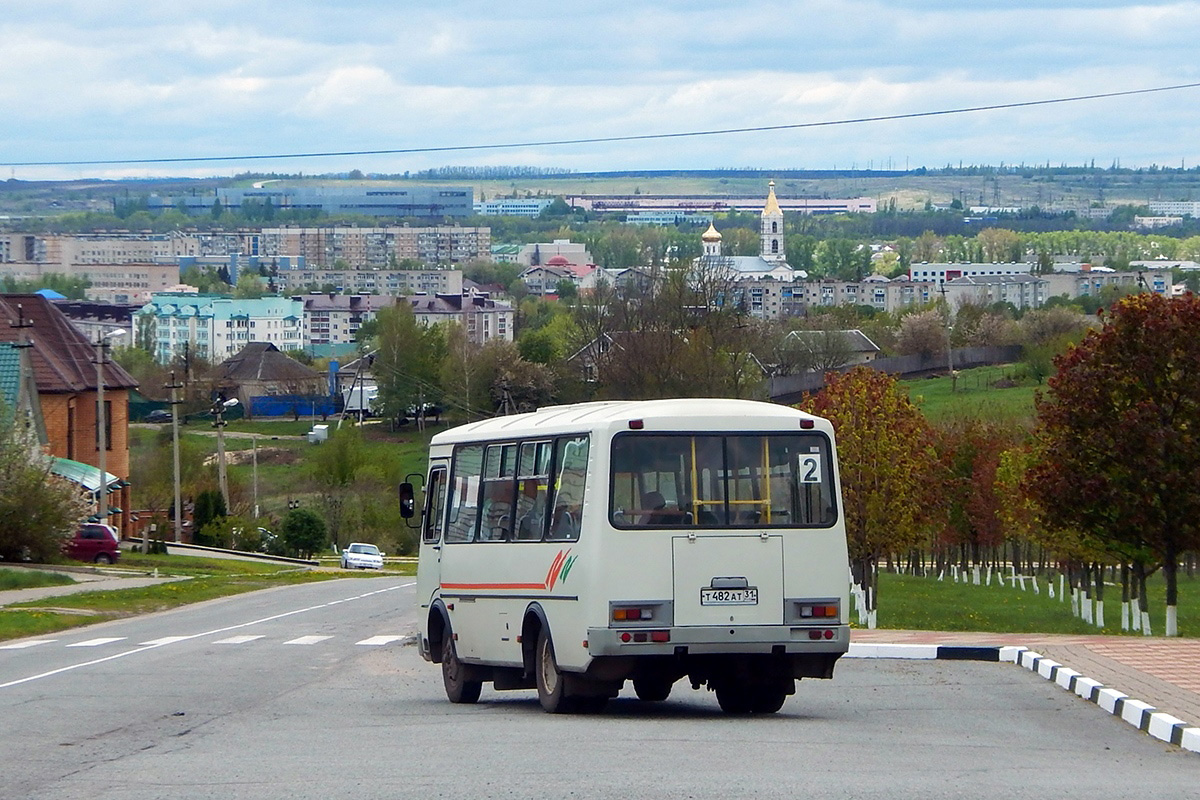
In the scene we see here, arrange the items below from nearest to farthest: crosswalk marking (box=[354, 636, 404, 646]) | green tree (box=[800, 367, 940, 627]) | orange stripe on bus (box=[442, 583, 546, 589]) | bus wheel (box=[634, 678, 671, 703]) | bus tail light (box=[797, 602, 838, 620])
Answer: bus tail light (box=[797, 602, 838, 620]) → bus wheel (box=[634, 678, 671, 703]) → orange stripe on bus (box=[442, 583, 546, 589]) → crosswalk marking (box=[354, 636, 404, 646]) → green tree (box=[800, 367, 940, 627])

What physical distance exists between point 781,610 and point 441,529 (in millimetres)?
4652

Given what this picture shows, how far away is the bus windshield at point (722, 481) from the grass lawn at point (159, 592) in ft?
51.9

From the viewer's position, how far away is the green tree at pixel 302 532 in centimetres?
6844

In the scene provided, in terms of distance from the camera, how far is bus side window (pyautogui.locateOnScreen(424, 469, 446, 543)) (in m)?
17.5

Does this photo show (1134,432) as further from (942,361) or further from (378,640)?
(942,361)

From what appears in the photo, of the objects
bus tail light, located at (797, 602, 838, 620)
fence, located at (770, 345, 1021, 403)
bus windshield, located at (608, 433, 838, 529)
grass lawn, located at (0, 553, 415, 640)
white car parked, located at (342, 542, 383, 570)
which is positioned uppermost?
fence, located at (770, 345, 1021, 403)

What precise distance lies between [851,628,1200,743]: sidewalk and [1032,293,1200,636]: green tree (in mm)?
6948

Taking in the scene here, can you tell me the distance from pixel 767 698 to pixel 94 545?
131 feet

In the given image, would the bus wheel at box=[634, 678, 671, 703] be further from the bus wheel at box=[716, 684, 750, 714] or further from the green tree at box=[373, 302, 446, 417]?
the green tree at box=[373, 302, 446, 417]

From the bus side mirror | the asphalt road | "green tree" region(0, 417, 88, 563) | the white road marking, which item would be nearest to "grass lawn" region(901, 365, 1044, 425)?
"green tree" region(0, 417, 88, 563)

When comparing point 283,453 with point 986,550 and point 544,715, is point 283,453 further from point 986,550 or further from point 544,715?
point 544,715

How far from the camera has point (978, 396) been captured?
98812 mm

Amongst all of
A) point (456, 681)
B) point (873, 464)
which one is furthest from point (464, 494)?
point (873, 464)

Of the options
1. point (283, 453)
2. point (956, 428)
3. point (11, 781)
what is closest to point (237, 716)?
point (11, 781)
